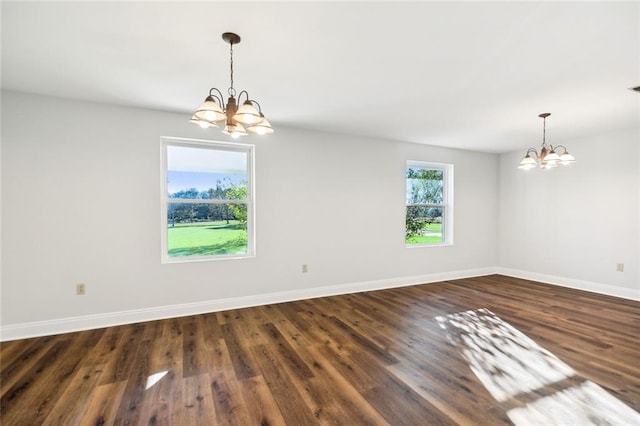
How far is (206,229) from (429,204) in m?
3.90

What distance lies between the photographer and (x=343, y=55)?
2.21m

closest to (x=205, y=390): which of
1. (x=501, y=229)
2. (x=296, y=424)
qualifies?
(x=296, y=424)

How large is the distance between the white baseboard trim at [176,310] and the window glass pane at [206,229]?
654 mm

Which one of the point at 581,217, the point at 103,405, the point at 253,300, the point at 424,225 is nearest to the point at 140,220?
the point at 253,300

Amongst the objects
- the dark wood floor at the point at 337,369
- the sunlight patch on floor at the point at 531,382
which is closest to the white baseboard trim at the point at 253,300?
the dark wood floor at the point at 337,369

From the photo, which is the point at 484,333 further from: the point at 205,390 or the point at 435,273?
the point at 205,390

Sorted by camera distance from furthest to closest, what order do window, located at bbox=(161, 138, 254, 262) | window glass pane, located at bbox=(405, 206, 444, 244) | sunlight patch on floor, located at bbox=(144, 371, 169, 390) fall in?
window glass pane, located at bbox=(405, 206, 444, 244), window, located at bbox=(161, 138, 254, 262), sunlight patch on floor, located at bbox=(144, 371, 169, 390)

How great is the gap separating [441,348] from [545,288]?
3.33 m

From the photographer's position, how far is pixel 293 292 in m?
4.07

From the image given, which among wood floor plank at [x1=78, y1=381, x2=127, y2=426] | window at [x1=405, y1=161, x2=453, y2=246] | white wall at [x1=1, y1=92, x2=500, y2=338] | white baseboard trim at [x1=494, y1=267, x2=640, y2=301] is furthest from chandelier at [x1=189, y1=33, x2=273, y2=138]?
white baseboard trim at [x1=494, y1=267, x2=640, y2=301]

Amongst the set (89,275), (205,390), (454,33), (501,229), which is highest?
(454,33)

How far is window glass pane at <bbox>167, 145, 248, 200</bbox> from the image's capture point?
3586 millimetres

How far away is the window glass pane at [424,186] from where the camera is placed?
5.18 m

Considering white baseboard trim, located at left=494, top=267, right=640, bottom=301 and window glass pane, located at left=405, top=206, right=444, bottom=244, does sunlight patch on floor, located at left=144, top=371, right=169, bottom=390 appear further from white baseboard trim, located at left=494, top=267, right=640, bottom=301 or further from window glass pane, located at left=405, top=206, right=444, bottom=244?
white baseboard trim, located at left=494, top=267, right=640, bottom=301
